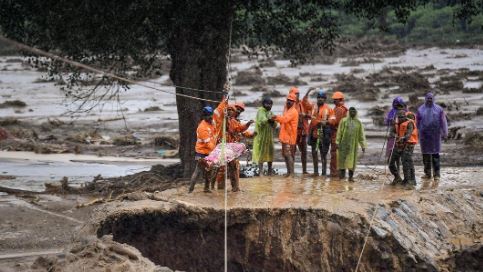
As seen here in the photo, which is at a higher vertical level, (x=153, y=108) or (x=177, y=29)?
(x=177, y=29)

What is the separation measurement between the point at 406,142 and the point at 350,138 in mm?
1044

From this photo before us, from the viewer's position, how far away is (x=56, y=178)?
19062 millimetres

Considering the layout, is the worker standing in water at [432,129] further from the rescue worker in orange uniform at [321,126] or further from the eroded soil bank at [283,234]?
the eroded soil bank at [283,234]

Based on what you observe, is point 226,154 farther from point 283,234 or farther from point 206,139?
point 283,234

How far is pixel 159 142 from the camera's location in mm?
24281

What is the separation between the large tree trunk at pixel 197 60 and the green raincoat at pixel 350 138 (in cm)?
317

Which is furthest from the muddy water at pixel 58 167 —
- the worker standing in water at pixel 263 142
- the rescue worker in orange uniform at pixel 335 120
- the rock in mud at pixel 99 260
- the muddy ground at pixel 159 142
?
the rock in mud at pixel 99 260

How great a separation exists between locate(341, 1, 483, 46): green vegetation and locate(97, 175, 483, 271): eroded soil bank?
53.3 metres

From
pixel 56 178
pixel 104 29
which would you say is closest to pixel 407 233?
pixel 104 29

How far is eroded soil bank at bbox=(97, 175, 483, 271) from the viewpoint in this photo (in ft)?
36.2

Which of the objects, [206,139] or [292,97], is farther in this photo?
[292,97]

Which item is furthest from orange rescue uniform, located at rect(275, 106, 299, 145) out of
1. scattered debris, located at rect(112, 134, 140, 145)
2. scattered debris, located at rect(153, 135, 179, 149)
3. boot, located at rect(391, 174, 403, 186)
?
scattered debris, located at rect(112, 134, 140, 145)

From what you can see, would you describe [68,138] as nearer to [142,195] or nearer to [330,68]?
[142,195]

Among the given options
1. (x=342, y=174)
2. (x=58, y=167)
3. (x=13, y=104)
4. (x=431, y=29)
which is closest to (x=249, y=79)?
(x=13, y=104)
